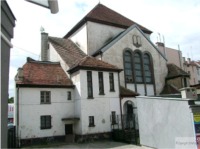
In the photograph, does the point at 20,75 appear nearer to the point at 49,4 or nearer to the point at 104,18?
the point at 104,18

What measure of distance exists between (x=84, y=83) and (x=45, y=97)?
157 inches

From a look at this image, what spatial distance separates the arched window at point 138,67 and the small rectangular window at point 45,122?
13.2 meters

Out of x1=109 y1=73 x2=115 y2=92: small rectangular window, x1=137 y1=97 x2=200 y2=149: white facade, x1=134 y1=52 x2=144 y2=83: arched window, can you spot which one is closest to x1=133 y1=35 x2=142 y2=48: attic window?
x1=134 y1=52 x2=144 y2=83: arched window

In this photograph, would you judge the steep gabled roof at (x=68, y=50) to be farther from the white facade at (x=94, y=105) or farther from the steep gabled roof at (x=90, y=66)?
the white facade at (x=94, y=105)

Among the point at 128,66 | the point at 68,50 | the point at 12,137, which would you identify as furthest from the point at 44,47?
the point at 12,137

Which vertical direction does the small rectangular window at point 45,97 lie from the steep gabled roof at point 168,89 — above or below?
below

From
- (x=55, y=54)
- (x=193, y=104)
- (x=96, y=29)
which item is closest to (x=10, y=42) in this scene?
(x=193, y=104)

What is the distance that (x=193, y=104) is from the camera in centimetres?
1355

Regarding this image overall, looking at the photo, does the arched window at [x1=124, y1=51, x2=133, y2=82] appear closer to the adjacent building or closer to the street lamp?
the adjacent building

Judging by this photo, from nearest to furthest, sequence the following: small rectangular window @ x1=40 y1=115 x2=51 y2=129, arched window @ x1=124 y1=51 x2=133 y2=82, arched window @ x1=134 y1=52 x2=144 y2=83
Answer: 1. small rectangular window @ x1=40 y1=115 x2=51 y2=129
2. arched window @ x1=124 y1=51 x2=133 y2=82
3. arched window @ x1=134 y1=52 x2=144 y2=83

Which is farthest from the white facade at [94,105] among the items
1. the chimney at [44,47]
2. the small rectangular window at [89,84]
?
the chimney at [44,47]

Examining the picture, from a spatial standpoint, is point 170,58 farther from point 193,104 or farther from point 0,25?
point 0,25

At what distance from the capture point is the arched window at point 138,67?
30778 millimetres

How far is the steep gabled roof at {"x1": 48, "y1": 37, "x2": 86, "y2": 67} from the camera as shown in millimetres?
26919
